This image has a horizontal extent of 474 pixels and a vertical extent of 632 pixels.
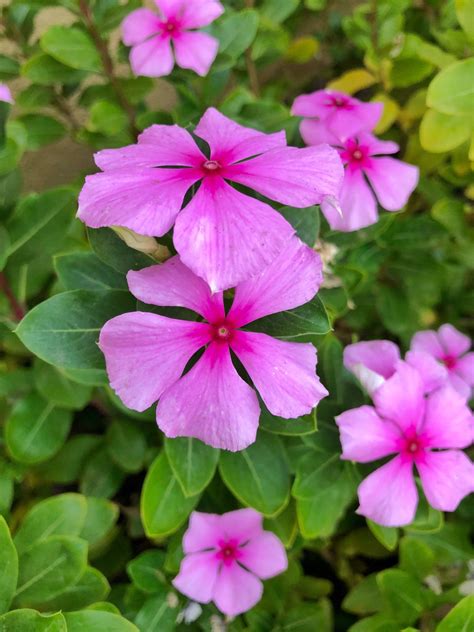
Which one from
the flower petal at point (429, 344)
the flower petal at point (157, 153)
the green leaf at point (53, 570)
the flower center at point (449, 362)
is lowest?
the flower center at point (449, 362)

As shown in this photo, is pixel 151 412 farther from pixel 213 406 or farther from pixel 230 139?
pixel 230 139

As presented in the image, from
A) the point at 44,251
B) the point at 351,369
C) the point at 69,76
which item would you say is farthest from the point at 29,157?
the point at 351,369

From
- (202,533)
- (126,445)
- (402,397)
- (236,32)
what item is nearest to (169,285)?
(402,397)

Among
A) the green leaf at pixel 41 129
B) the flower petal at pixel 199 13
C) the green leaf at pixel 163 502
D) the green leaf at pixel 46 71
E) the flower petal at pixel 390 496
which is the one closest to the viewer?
the flower petal at pixel 390 496

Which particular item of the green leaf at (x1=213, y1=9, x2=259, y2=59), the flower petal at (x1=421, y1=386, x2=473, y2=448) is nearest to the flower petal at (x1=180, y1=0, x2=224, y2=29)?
the green leaf at (x1=213, y1=9, x2=259, y2=59)

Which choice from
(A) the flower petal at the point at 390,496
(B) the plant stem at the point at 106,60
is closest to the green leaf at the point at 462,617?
(A) the flower petal at the point at 390,496

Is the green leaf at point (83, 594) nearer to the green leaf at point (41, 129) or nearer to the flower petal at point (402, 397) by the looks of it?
the flower petal at point (402, 397)

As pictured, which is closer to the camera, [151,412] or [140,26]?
[151,412]
